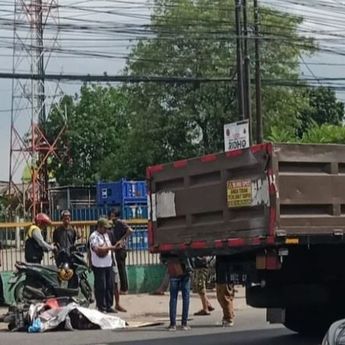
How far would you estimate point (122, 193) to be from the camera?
37.4 m

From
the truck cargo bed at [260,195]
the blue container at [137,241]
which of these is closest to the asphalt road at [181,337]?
the truck cargo bed at [260,195]

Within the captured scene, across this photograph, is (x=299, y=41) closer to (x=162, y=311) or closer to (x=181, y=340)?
(x=162, y=311)

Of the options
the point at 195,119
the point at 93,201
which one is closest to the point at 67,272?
the point at 93,201

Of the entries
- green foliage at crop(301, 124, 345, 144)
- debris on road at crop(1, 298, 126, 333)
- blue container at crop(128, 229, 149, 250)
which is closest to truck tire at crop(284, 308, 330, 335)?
debris on road at crop(1, 298, 126, 333)

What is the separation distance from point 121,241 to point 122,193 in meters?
19.5

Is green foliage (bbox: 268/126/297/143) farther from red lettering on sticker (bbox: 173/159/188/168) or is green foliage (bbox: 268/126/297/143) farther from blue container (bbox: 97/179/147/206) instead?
red lettering on sticker (bbox: 173/159/188/168)

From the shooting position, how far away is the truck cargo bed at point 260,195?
10.8m

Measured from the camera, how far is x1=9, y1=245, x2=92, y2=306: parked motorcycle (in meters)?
16.3

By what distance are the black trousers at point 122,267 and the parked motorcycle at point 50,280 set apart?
122 centimetres

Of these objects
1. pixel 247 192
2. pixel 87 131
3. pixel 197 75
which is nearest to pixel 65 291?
pixel 247 192

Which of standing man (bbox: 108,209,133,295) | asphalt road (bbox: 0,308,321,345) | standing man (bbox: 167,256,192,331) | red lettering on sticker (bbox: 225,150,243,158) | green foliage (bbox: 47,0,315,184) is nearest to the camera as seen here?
red lettering on sticker (bbox: 225,150,243,158)

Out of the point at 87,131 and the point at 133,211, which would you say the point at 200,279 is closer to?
the point at 133,211

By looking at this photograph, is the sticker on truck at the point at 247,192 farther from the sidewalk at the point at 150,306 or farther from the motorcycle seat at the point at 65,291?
the motorcycle seat at the point at 65,291

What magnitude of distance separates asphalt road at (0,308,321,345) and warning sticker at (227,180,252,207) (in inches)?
97.9
